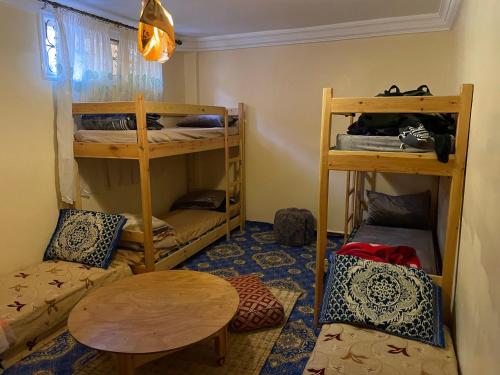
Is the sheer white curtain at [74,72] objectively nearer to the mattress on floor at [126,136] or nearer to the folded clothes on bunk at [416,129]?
the mattress on floor at [126,136]

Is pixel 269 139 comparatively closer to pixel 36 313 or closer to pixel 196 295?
pixel 196 295

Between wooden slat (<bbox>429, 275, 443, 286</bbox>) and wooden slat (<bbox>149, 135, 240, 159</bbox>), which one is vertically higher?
wooden slat (<bbox>149, 135, 240, 159</bbox>)

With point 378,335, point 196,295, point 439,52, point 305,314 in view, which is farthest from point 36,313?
point 439,52

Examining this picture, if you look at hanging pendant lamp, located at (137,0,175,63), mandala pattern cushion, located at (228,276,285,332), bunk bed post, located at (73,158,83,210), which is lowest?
mandala pattern cushion, located at (228,276,285,332)

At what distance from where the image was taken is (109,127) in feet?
9.66

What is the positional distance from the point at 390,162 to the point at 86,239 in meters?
2.27

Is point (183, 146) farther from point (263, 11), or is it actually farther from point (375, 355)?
point (375, 355)

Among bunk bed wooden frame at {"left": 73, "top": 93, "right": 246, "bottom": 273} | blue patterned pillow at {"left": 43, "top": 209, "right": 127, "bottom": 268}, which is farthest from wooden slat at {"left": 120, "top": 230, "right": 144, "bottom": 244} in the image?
blue patterned pillow at {"left": 43, "top": 209, "right": 127, "bottom": 268}

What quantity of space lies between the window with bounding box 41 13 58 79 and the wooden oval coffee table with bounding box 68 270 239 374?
5.94 feet

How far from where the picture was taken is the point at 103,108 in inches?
113

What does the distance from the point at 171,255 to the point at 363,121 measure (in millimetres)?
1981

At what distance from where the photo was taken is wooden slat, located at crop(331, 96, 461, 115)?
1.91 meters

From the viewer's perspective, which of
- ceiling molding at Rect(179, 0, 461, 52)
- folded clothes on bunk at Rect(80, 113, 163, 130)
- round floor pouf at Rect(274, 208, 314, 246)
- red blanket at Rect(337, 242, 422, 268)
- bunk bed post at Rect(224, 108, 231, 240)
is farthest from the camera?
bunk bed post at Rect(224, 108, 231, 240)

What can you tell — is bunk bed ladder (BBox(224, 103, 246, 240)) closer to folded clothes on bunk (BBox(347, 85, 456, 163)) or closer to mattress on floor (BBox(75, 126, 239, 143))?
mattress on floor (BBox(75, 126, 239, 143))
